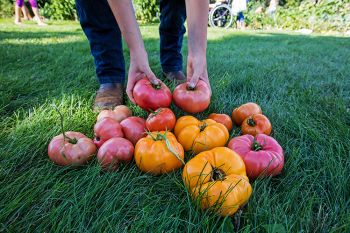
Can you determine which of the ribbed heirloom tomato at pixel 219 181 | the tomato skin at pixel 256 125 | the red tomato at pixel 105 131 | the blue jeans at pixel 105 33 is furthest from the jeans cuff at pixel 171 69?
the ribbed heirloom tomato at pixel 219 181

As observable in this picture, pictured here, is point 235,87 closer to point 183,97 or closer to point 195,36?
point 195,36

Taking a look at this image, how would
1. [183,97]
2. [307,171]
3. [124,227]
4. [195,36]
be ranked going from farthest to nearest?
[195,36], [183,97], [307,171], [124,227]

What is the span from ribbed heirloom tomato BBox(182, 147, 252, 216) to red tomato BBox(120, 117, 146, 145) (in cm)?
39

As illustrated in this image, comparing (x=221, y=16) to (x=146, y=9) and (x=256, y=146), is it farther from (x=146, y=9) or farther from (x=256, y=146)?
(x=256, y=146)

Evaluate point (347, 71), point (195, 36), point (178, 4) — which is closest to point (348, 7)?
point (347, 71)

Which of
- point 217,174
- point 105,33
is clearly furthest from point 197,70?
point 105,33

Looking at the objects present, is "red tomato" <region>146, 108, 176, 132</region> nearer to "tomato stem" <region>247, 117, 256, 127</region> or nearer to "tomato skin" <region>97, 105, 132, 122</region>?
"tomato skin" <region>97, 105, 132, 122</region>

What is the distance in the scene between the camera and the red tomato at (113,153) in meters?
1.15

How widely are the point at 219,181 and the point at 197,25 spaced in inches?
40.6

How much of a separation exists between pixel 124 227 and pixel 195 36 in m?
1.17

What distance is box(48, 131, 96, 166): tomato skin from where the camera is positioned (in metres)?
1.15

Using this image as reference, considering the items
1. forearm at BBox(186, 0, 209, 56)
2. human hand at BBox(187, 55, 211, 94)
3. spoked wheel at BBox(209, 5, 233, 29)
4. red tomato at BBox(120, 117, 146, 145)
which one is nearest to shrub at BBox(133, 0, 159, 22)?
spoked wheel at BBox(209, 5, 233, 29)

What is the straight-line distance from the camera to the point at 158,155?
43.7 inches

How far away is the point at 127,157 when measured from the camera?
3.88ft
